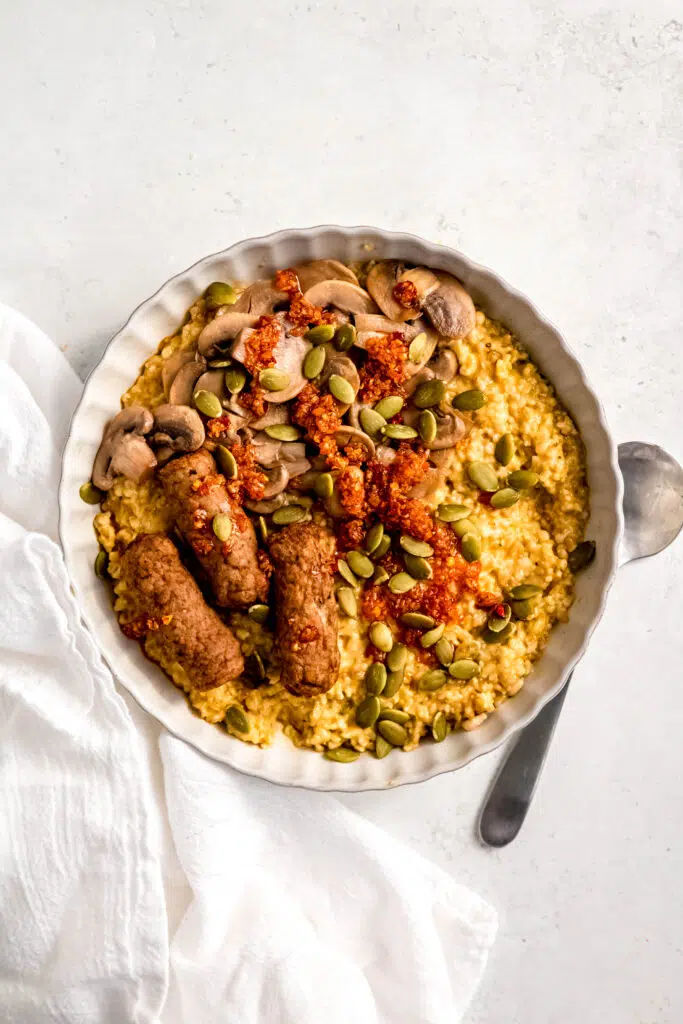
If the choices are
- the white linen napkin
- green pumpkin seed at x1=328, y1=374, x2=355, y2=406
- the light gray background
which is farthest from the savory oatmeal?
the light gray background

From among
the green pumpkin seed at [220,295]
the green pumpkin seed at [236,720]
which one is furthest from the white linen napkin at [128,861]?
the green pumpkin seed at [220,295]

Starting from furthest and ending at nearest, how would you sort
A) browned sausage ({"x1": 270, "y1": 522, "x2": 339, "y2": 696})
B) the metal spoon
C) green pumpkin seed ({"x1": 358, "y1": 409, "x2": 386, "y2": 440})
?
1. the metal spoon
2. green pumpkin seed ({"x1": 358, "y1": 409, "x2": 386, "y2": 440})
3. browned sausage ({"x1": 270, "y1": 522, "x2": 339, "y2": 696})

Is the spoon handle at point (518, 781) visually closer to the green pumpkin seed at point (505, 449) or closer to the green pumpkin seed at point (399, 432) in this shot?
the green pumpkin seed at point (505, 449)

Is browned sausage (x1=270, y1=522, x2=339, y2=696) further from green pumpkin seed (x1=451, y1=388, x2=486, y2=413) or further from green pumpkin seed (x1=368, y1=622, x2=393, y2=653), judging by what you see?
green pumpkin seed (x1=451, y1=388, x2=486, y2=413)

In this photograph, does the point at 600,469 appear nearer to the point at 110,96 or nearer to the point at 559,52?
the point at 559,52

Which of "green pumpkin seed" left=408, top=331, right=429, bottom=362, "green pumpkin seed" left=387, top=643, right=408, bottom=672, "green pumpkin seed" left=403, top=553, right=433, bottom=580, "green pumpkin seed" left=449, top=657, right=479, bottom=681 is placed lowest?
"green pumpkin seed" left=449, top=657, right=479, bottom=681

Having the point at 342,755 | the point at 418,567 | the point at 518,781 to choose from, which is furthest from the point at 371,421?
the point at 518,781
